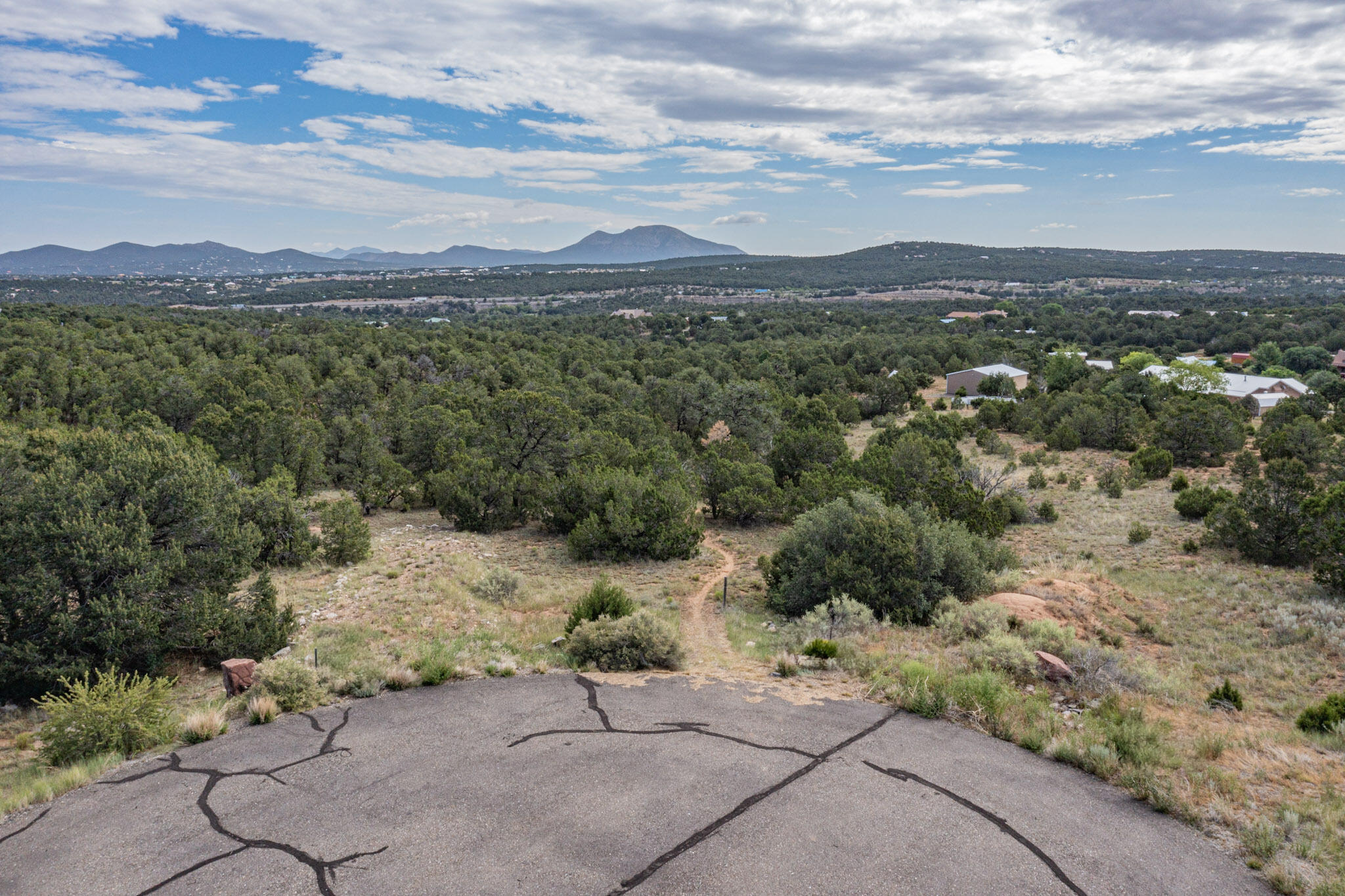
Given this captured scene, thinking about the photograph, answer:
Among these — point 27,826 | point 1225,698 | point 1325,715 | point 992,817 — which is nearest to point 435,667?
point 27,826

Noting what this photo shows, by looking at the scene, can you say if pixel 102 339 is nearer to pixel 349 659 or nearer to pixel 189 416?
pixel 189 416

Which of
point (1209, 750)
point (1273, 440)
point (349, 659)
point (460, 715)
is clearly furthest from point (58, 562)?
point (1273, 440)

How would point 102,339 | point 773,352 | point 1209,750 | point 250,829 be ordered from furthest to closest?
point 773,352 → point 102,339 → point 1209,750 → point 250,829

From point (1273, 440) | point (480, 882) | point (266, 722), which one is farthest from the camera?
point (1273, 440)

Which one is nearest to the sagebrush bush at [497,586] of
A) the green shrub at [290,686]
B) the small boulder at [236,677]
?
the small boulder at [236,677]

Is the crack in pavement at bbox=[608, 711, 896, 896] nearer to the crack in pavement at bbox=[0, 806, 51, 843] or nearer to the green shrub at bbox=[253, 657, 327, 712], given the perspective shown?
the crack in pavement at bbox=[0, 806, 51, 843]

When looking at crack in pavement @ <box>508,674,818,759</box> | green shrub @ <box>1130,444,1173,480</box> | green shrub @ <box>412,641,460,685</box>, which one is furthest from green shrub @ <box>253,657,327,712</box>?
green shrub @ <box>1130,444,1173,480</box>
